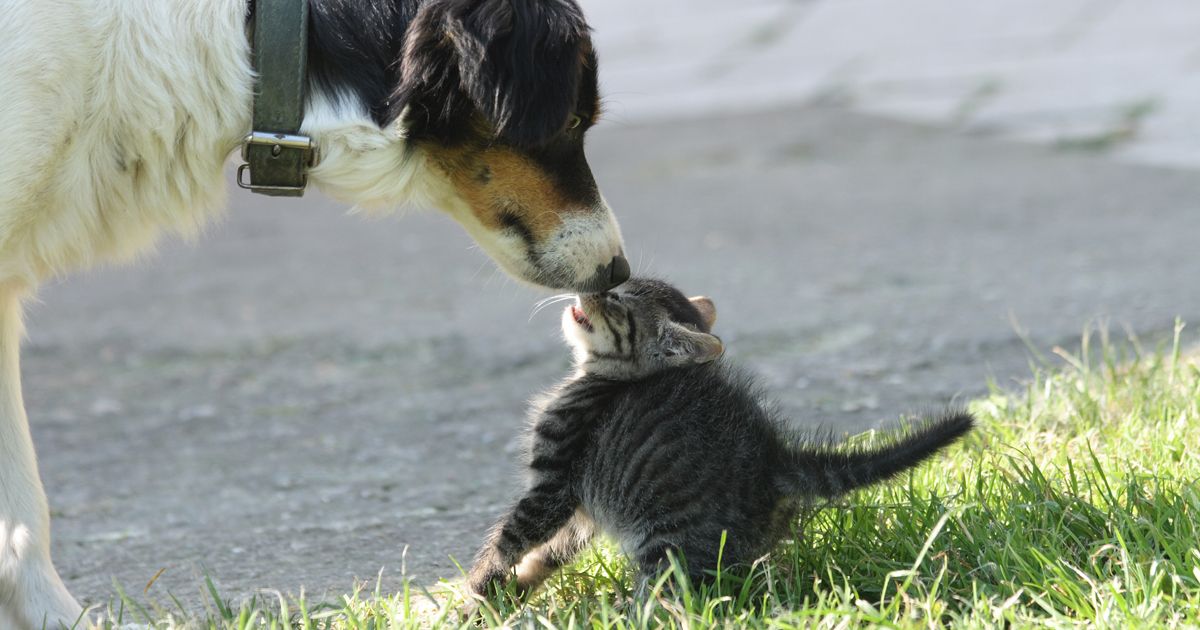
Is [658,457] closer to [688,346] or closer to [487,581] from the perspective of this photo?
[688,346]

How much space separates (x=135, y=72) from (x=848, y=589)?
1.78m

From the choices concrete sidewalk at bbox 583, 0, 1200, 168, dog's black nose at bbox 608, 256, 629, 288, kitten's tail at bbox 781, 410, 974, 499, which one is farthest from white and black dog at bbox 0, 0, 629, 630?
concrete sidewalk at bbox 583, 0, 1200, 168

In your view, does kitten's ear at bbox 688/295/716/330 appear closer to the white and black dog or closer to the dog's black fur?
the white and black dog

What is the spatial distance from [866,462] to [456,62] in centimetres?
119

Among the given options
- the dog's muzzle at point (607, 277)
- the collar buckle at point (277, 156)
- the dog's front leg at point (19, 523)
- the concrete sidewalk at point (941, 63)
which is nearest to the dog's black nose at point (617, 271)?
the dog's muzzle at point (607, 277)

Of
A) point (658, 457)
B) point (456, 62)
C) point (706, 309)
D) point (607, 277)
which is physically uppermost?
point (456, 62)

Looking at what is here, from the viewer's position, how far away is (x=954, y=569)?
2.76 meters

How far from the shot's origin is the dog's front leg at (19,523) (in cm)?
292

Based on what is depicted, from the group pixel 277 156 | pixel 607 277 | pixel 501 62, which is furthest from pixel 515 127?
pixel 277 156

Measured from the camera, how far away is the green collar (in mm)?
2941

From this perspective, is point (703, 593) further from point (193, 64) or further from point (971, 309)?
point (971, 309)

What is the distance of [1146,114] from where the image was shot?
8.58 meters

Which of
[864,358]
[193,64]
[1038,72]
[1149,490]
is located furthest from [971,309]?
[1038,72]

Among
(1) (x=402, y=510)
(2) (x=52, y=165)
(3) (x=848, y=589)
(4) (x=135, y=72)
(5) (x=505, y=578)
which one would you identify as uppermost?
(4) (x=135, y=72)
